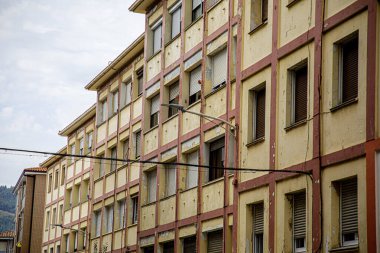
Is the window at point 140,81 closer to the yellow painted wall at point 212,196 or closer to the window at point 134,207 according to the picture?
the window at point 134,207

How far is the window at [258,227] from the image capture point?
25.9 m

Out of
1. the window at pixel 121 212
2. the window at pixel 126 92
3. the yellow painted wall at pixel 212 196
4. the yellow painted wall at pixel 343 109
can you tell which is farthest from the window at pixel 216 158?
the window at pixel 126 92

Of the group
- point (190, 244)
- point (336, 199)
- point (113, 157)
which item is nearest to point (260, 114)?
point (336, 199)

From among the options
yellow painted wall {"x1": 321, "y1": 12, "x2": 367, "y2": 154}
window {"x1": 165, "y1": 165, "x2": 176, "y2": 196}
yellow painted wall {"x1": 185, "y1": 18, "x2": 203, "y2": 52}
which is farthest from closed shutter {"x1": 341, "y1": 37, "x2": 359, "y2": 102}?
window {"x1": 165, "y1": 165, "x2": 176, "y2": 196}

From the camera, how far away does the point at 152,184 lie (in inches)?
1521

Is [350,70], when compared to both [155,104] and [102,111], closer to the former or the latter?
[155,104]

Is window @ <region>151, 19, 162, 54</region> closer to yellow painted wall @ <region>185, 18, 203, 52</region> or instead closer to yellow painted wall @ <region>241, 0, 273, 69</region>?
yellow painted wall @ <region>185, 18, 203, 52</region>

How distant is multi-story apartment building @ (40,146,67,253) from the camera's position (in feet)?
199

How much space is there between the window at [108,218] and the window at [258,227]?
67.0 ft

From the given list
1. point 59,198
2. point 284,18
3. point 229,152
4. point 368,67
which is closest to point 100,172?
point 59,198

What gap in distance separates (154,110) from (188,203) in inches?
302

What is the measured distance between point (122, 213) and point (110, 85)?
808 centimetres

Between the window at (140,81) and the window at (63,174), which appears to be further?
the window at (63,174)

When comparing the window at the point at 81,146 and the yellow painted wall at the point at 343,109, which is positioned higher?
the window at the point at 81,146
